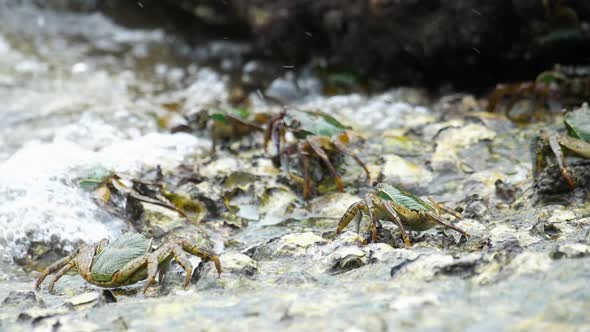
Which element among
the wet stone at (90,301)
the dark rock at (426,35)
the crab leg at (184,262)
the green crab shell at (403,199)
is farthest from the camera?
the dark rock at (426,35)

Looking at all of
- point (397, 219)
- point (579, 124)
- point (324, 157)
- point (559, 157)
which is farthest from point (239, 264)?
point (579, 124)

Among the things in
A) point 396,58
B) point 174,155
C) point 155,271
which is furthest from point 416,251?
point 396,58

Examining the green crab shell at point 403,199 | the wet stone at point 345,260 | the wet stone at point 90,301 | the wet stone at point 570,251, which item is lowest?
the wet stone at point 90,301

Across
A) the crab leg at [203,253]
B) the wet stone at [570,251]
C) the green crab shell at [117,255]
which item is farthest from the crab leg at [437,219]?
the green crab shell at [117,255]

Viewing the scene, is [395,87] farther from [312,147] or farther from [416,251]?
[416,251]

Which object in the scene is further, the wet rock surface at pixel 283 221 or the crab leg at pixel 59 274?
the crab leg at pixel 59 274

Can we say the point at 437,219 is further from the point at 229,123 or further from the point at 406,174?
the point at 229,123

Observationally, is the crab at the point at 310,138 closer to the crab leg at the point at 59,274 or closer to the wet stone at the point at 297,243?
the wet stone at the point at 297,243
